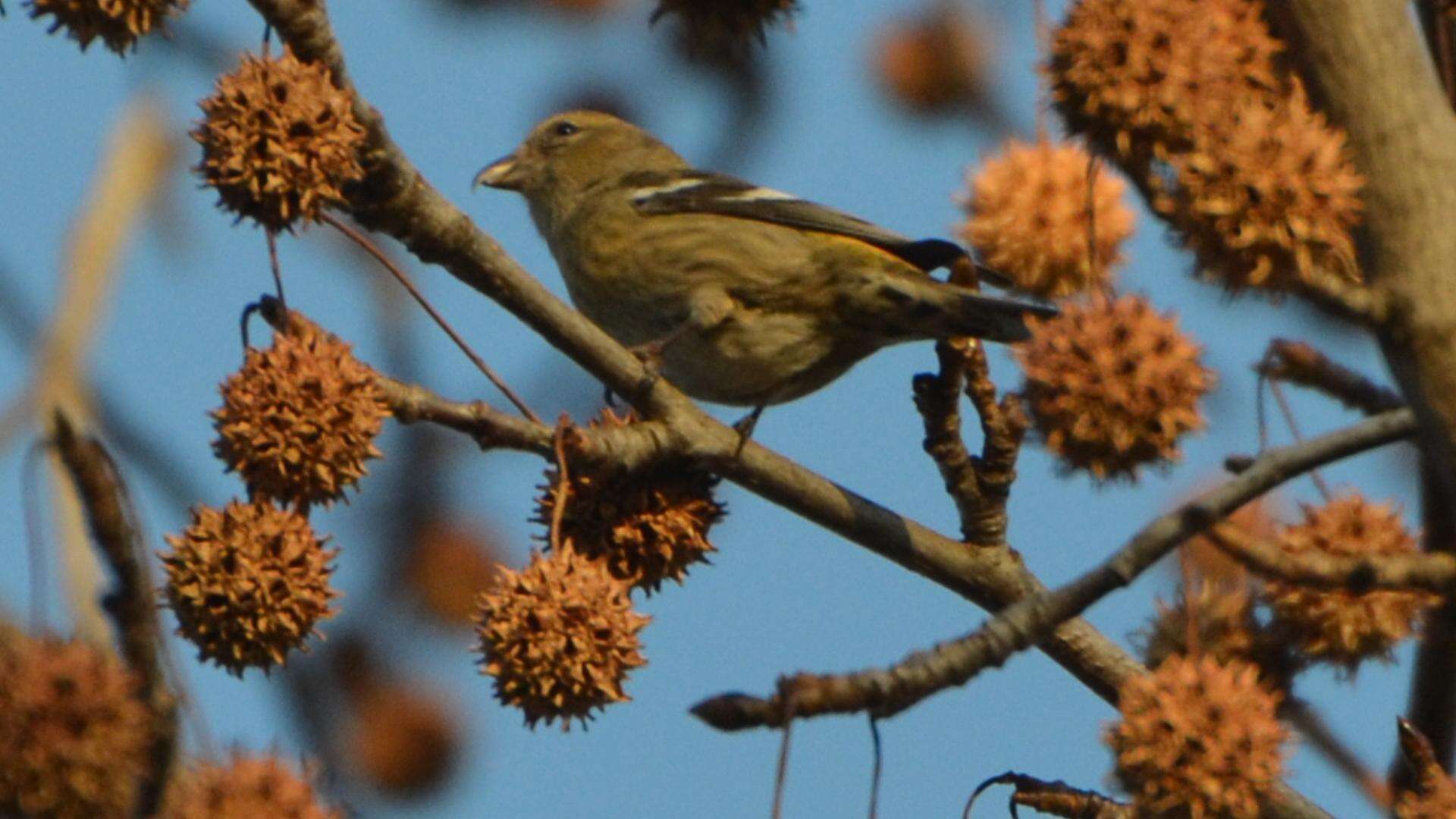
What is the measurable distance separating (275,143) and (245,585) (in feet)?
2.85

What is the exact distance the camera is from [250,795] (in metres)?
3.18

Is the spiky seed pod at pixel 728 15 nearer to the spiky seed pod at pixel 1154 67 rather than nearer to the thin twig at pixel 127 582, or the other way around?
the spiky seed pod at pixel 1154 67

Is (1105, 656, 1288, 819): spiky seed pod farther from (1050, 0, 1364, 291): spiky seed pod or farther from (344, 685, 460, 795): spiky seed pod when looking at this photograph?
(344, 685, 460, 795): spiky seed pod

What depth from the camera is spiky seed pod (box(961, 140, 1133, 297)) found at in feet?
16.5

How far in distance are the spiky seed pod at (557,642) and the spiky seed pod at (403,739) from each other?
2.62 meters

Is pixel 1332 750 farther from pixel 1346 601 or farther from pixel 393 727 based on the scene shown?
pixel 393 727

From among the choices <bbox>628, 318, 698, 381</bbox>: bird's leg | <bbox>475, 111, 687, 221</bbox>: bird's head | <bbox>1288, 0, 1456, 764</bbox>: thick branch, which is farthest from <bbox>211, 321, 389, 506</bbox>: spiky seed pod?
<bbox>475, 111, 687, 221</bbox>: bird's head

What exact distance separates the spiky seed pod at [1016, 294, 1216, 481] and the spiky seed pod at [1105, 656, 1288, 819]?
0.60m

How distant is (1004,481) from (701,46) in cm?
160

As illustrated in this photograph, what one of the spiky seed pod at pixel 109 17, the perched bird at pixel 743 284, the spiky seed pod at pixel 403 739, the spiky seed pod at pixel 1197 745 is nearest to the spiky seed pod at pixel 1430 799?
the spiky seed pod at pixel 1197 745

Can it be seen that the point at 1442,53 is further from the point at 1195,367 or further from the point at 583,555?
the point at 583,555

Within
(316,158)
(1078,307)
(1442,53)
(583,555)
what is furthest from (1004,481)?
(316,158)

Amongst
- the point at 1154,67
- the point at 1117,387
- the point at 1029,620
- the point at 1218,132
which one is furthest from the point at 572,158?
the point at 1029,620

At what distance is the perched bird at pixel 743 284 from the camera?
579 centimetres
